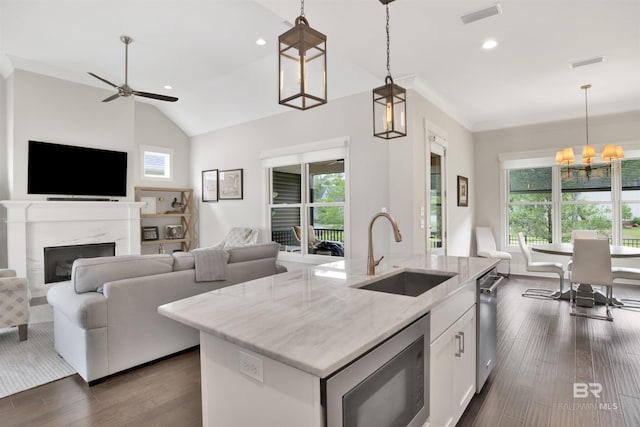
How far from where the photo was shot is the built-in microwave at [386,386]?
0.99m

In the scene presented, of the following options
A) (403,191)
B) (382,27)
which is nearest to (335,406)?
(382,27)

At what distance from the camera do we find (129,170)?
575 cm

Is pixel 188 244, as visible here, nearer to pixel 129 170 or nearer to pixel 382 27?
pixel 129 170

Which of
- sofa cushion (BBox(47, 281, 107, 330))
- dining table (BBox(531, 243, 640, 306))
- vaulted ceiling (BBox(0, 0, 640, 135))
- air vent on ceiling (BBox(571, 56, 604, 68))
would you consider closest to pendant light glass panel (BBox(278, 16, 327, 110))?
vaulted ceiling (BBox(0, 0, 640, 135))

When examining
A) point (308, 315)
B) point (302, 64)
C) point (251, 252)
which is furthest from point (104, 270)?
point (302, 64)

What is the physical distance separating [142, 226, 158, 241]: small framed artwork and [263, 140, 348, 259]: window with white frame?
249cm

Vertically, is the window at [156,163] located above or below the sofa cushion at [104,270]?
above

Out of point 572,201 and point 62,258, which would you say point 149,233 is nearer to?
point 62,258

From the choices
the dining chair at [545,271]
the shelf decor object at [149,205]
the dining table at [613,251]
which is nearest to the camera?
the dining table at [613,251]

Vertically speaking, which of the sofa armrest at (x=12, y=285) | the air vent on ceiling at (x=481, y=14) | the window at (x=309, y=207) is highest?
the air vent on ceiling at (x=481, y=14)

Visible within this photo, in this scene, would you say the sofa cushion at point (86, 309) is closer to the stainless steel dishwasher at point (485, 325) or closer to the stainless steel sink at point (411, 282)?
the stainless steel sink at point (411, 282)

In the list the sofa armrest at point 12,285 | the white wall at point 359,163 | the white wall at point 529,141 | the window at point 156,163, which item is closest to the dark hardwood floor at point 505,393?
the sofa armrest at point 12,285

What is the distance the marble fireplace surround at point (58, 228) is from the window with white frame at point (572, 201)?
7.02 meters

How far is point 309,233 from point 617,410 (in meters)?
4.13
